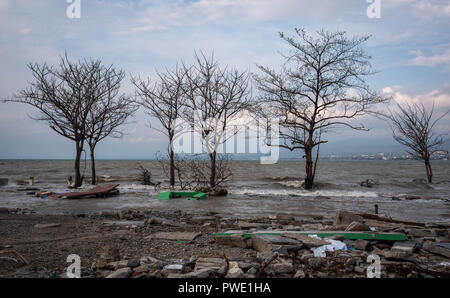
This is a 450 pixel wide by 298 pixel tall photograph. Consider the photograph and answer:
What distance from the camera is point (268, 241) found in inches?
193

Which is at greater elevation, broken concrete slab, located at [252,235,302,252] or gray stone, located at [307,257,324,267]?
broken concrete slab, located at [252,235,302,252]

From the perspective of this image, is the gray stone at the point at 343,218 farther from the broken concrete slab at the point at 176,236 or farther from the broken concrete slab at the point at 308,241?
the broken concrete slab at the point at 176,236

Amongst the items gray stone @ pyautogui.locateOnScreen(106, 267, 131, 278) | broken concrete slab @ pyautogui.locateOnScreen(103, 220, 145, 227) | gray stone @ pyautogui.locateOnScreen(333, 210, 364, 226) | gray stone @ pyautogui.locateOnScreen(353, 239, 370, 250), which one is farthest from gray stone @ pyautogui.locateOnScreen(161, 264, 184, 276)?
gray stone @ pyautogui.locateOnScreen(333, 210, 364, 226)

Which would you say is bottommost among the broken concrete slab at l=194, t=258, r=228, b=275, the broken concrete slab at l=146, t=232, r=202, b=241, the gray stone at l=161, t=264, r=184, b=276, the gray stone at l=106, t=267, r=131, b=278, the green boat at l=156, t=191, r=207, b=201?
the green boat at l=156, t=191, r=207, b=201

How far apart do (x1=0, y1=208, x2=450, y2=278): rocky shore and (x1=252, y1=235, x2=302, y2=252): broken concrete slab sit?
0.02 m

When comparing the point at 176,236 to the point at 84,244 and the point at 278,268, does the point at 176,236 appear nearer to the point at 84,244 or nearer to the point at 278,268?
the point at 84,244

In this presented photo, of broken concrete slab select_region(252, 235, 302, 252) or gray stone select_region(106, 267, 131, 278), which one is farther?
broken concrete slab select_region(252, 235, 302, 252)

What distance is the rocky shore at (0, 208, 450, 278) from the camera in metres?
3.90

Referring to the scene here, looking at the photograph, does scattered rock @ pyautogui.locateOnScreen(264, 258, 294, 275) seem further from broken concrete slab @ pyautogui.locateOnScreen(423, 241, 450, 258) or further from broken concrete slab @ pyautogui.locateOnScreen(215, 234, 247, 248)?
broken concrete slab @ pyautogui.locateOnScreen(423, 241, 450, 258)

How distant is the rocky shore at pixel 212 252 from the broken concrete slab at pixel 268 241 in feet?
0.05

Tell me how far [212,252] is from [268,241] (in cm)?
96

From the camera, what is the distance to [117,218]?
29.1 ft

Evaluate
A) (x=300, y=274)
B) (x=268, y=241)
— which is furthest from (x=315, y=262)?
(x=268, y=241)

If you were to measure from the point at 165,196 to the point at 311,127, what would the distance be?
7.81m
